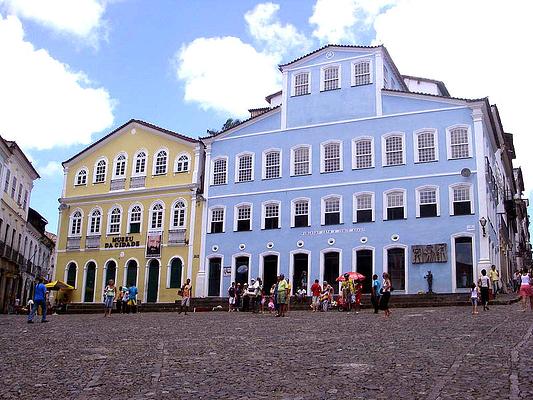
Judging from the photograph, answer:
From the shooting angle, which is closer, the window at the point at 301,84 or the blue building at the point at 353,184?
the blue building at the point at 353,184

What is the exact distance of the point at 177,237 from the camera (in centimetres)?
4006

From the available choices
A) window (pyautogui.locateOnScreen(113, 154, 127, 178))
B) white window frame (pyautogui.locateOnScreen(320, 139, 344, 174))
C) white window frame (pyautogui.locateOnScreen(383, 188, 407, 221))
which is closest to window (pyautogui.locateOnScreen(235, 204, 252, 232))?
white window frame (pyautogui.locateOnScreen(320, 139, 344, 174))

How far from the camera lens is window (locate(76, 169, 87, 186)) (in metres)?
45.1

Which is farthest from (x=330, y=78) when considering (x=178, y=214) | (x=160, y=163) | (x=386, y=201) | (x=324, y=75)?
(x=178, y=214)

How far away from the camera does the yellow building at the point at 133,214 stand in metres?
40.0

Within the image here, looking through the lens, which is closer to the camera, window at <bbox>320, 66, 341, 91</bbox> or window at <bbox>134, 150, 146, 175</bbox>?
window at <bbox>320, 66, 341, 91</bbox>

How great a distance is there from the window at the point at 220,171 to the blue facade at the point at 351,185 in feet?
0.76

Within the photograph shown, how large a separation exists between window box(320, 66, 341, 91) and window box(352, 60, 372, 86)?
3.34 feet

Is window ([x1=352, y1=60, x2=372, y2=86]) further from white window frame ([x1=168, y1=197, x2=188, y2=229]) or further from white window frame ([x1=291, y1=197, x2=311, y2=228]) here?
white window frame ([x1=168, y1=197, x2=188, y2=229])

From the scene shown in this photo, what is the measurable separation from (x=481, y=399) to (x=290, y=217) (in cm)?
2970

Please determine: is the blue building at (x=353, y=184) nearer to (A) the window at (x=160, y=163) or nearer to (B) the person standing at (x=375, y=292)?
(A) the window at (x=160, y=163)

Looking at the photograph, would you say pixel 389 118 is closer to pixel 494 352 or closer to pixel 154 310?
pixel 154 310

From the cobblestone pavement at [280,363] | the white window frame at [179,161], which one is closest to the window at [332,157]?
the white window frame at [179,161]

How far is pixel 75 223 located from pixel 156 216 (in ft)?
22.5
